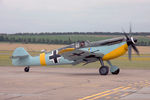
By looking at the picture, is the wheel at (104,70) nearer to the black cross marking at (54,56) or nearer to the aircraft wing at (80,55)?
the aircraft wing at (80,55)

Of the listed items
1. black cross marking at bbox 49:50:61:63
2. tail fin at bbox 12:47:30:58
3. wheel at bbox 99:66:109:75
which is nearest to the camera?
wheel at bbox 99:66:109:75

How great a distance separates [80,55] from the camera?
18906 mm

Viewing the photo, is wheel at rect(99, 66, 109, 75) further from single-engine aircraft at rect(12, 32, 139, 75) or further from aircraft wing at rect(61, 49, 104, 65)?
aircraft wing at rect(61, 49, 104, 65)

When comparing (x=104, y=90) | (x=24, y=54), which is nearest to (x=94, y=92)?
(x=104, y=90)

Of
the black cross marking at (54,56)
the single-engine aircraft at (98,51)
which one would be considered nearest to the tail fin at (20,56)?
the black cross marking at (54,56)

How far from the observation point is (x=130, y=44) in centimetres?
1847

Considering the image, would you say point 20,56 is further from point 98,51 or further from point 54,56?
point 98,51

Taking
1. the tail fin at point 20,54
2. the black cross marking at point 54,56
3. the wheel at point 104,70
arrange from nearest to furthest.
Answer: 1. the wheel at point 104,70
2. the black cross marking at point 54,56
3. the tail fin at point 20,54

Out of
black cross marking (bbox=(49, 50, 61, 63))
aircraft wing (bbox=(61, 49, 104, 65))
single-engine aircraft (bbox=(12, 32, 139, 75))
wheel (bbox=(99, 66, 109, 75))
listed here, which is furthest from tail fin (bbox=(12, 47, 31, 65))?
wheel (bbox=(99, 66, 109, 75))

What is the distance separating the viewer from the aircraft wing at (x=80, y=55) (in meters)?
18.6

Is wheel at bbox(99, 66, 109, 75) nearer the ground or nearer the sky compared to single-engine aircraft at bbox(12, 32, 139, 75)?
nearer the ground

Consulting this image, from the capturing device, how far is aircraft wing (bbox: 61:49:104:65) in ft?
61.0

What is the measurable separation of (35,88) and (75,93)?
215 centimetres

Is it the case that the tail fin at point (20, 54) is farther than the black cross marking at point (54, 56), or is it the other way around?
the tail fin at point (20, 54)
